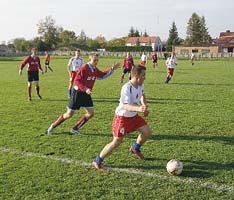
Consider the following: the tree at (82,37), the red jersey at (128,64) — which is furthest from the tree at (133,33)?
the red jersey at (128,64)

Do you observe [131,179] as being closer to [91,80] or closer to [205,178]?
[205,178]

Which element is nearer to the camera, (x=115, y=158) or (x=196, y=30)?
(x=115, y=158)

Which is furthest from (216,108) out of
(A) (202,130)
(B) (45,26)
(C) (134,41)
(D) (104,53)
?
(C) (134,41)

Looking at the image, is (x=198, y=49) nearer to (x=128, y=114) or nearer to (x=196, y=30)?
(x=196, y=30)

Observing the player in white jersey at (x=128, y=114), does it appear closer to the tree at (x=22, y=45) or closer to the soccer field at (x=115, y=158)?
the soccer field at (x=115, y=158)

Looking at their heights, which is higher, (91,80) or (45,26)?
(45,26)

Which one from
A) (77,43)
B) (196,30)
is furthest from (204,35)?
(77,43)

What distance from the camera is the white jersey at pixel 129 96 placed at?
5.60 meters

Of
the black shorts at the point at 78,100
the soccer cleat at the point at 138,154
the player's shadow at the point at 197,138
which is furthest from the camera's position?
the black shorts at the point at 78,100

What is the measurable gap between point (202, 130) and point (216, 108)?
3486 millimetres

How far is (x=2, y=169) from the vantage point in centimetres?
582

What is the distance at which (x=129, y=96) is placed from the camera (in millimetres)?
5609

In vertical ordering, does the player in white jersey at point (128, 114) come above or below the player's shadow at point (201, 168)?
above

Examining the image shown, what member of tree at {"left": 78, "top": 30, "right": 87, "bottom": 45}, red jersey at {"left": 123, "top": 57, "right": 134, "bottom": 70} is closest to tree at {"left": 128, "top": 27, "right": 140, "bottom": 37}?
tree at {"left": 78, "top": 30, "right": 87, "bottom": 45}
